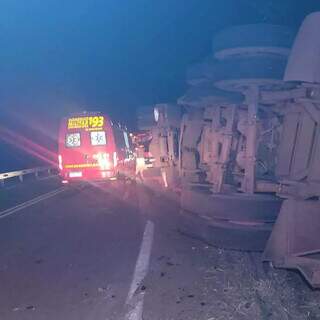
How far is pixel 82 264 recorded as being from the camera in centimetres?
596

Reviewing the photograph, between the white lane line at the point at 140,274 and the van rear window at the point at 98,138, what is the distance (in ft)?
20.7

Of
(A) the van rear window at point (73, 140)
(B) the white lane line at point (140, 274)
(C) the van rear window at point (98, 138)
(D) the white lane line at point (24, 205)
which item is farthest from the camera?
(A) the van rear window at point (73, 140)

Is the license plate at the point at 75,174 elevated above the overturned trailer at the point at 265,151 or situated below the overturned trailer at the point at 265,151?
below

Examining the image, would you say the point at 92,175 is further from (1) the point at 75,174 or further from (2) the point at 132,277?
(2) the point at 132,277

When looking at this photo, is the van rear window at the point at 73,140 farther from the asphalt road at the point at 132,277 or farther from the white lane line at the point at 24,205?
the asphalt road at the point at 132,277

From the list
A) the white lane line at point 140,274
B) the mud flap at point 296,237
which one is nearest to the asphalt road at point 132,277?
the white lane line at point 140,274

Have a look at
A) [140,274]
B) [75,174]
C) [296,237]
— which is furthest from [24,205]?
[296,237]

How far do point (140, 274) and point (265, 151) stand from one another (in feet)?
11.1

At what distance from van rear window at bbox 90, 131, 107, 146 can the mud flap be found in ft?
30.4

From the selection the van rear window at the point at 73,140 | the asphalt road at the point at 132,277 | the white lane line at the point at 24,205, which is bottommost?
the white lane line at the point at 24,205

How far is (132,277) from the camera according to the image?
5.30m

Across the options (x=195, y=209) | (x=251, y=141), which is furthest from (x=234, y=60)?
(x=195, y=209)

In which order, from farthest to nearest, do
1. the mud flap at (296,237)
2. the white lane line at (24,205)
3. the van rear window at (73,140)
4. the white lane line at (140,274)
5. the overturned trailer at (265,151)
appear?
the van rear window at (73,140) < the white lane line at (24,205) < the overturned trailer at (265,151) < the mud flap at (296,237) < the white lane line at (140,274)

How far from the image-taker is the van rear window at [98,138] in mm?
13836
